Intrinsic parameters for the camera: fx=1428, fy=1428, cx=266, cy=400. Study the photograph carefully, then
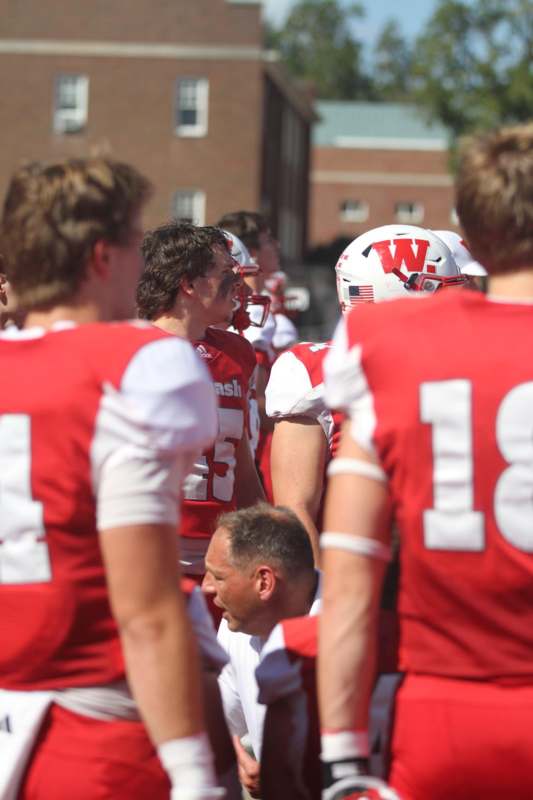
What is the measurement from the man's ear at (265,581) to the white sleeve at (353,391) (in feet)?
4.45

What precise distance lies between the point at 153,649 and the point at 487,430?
2.63ft

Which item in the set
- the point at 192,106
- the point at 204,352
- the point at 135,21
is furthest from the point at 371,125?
the point at 204,352

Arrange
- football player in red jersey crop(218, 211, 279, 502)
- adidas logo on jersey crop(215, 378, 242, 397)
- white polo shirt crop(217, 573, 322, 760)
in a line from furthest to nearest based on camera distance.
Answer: football player in red jersey crop(218, 211, 279, 502) → adidas logo on jersey crop(215, 378, 242, 397) → white polo shirt crop(217, 573, 322, 760)

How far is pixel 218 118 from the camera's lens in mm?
48531

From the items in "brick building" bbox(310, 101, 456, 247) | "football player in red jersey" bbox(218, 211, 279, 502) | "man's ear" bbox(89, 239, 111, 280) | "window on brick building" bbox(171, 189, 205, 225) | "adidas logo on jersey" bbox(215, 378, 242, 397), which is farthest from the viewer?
"brick building" bbox(310, 101, 456, 247)

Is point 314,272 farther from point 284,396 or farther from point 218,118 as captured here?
point 284,396

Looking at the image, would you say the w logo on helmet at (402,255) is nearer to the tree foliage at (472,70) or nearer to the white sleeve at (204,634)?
the white sleeve at (204,634)

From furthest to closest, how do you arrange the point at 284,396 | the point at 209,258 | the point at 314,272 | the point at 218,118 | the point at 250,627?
the point at 218,118 < the point at 314,272 < the point at 209,258 < the point at 284,396 < the point at 250,627

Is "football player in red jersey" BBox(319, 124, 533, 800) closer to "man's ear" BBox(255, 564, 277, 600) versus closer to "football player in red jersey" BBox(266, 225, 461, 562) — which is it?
"man's ear" BBox(255, 564, 277, 600)

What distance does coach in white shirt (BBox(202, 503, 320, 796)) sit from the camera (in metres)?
4.23

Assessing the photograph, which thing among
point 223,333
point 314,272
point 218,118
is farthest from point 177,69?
point 223,333

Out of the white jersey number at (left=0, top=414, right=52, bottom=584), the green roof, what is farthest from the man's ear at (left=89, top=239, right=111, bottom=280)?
the green roof

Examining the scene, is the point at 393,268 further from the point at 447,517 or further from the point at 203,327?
the point at 447,517

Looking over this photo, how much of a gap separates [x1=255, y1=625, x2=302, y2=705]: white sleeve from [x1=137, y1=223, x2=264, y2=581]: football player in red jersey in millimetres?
2224
